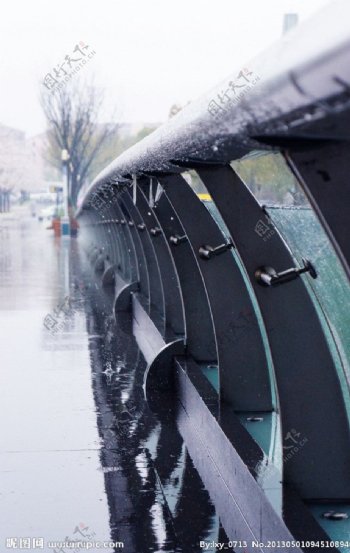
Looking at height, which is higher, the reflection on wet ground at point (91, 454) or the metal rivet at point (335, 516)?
the metal rivet at point (335, 516)

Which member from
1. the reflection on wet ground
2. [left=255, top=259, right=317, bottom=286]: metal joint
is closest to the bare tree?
the reflection on wet ground

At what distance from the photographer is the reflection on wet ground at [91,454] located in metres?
4.11

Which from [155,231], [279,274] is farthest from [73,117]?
[279,274]

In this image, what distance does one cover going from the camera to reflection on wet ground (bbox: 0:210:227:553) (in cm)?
411

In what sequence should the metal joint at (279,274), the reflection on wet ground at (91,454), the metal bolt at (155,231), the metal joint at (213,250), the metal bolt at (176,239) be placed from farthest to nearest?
the metal bolt at (155,231), the metal bolt at (176,239), the metal joint at (213,250), the reflection on wet ground at (91,454), the metal joint at (279,274)

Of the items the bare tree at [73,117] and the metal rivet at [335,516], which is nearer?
the metal rivet at [335,516]

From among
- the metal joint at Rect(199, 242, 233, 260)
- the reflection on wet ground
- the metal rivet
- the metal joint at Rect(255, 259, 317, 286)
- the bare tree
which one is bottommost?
the reflection on wet ground

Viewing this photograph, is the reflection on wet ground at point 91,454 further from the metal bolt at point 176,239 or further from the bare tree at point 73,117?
the bare tree at point 73,117

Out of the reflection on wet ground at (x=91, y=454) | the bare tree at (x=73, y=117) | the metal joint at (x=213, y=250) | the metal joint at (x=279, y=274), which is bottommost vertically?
the reflection on wet ground at (x=91, y=454)

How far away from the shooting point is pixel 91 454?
537 centimetres

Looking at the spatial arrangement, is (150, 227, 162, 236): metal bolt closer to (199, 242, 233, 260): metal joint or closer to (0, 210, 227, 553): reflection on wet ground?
(0, 210, 227, 553): reflection on wet ground

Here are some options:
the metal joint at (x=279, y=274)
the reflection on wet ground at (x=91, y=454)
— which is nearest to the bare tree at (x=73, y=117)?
the reflection on wet ground at (x=91, y=454)

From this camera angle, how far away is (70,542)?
3908 mm

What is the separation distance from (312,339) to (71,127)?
5508 cm
